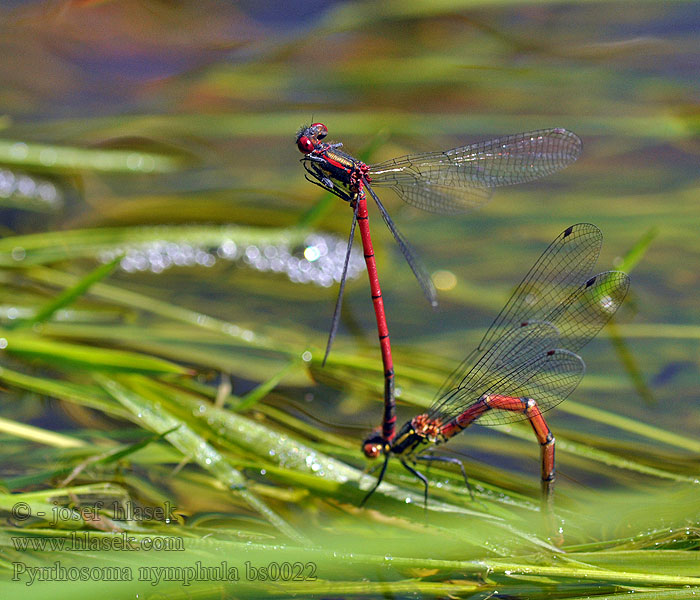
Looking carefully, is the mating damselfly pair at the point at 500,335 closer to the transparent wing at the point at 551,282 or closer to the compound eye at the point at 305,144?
the transparent wing at the point at 551,282

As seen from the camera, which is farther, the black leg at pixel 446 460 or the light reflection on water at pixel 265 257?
the light reflection on water at pixel 265 257

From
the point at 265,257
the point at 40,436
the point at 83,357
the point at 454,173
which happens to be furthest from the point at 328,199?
the point at 40,436

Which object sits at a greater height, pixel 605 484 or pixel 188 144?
pixel 188 144

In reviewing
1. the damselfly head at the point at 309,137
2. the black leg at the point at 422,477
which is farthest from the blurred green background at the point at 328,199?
the damselfly head at the point at 309,137

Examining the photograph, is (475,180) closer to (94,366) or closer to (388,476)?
(388,476)

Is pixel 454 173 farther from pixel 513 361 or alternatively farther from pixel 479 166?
pixel 513 361

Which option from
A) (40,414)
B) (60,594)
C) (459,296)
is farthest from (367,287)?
(60,594)
